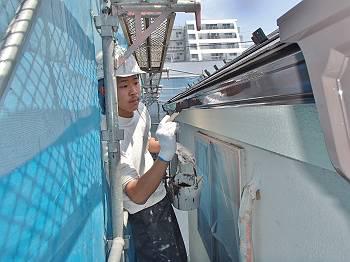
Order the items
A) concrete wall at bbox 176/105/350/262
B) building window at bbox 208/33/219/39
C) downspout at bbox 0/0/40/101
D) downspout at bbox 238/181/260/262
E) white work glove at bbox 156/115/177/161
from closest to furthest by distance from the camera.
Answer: downspout at bbox 0/0/40/101 → concrete wall at bbox 176/105/350/262 → downspout at bbox 238/181/260/262 → white work glove at bbox 156/115/177/161 → building window at bbox 208/33/219/39

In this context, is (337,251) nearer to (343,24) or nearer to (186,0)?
(343,24)

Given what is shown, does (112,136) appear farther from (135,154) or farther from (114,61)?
(135,154)

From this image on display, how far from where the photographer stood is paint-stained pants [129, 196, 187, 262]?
2445 mm

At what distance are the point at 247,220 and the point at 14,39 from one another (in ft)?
4.32

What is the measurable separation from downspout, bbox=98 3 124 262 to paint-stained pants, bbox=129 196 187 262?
24.9 inches

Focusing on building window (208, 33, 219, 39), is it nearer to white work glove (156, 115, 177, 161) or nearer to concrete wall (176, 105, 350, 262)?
white work glove (156, 115, 177, 161)

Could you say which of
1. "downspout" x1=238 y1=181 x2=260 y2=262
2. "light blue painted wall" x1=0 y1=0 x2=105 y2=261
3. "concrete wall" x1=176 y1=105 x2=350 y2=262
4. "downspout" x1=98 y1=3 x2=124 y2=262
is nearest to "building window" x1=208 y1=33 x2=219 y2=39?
"downspout" x1=98 y1=3 x2=124 y2=262

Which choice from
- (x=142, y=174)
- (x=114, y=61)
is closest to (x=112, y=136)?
(x=114, y=61)

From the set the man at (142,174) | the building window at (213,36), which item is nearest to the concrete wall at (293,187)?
the man at (142,174)

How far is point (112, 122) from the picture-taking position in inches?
70.2

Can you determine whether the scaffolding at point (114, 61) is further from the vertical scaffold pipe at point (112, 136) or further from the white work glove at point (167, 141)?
the white work glove at point (167, 141)

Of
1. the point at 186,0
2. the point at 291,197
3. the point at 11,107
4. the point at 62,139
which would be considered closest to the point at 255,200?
the point at 291,197

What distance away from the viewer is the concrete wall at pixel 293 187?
2.83 ft

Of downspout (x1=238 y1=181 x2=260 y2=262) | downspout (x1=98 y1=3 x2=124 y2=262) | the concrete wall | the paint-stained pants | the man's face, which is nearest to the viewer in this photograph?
the concrete wall
